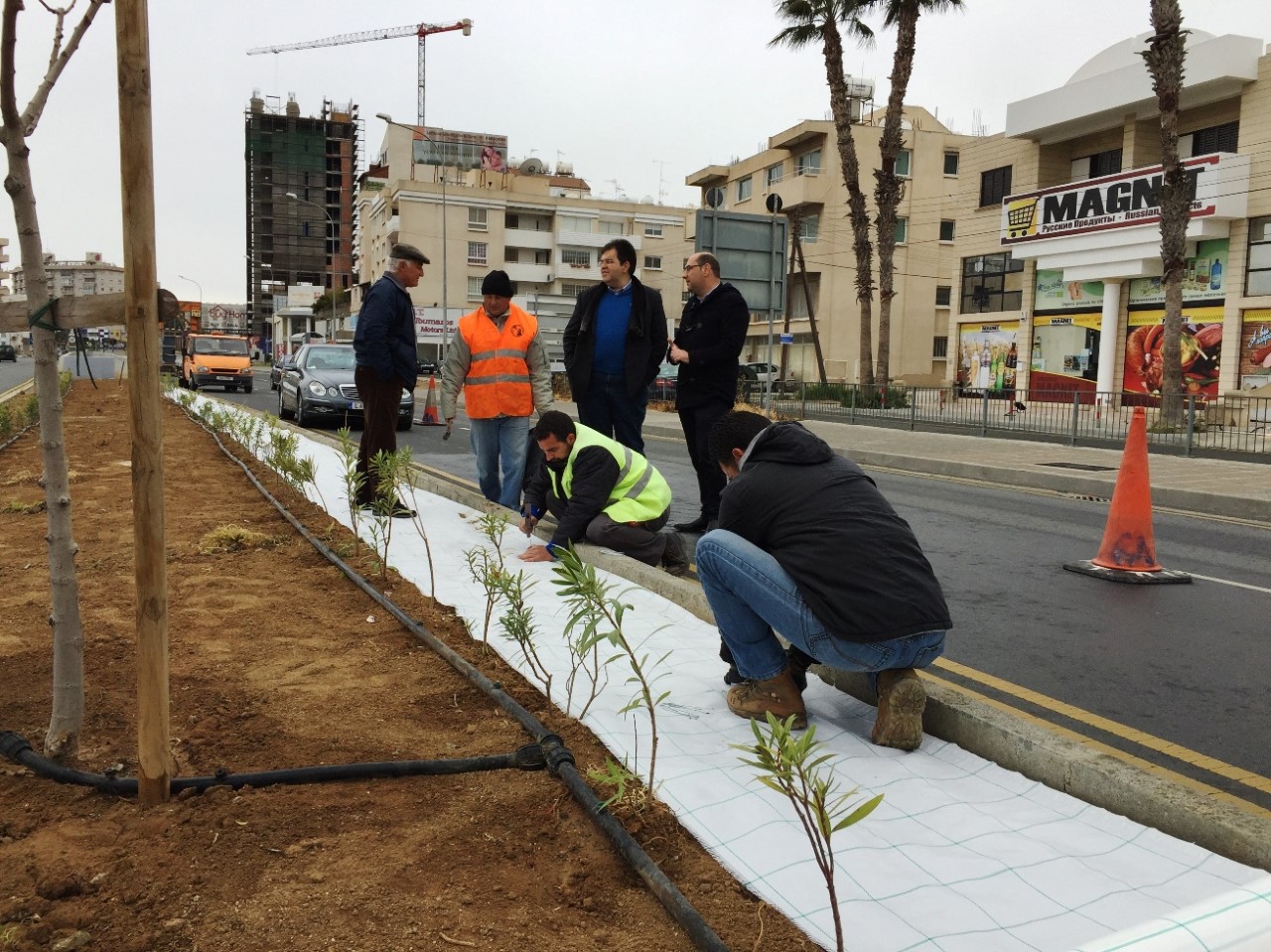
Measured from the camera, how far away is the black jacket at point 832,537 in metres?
3.21

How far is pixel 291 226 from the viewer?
130 m

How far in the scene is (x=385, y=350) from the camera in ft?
23.7

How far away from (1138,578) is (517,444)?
4240 millimetres

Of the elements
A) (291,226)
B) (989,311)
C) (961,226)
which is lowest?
(989,311)

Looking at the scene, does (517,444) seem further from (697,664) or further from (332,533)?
(697,664)

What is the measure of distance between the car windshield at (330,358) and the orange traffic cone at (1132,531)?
13.7 metres

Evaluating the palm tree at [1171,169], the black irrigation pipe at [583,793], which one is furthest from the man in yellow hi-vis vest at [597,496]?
the palm tree at [1171,169]

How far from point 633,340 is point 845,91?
26071mm

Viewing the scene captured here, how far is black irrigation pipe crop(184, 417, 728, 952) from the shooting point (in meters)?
2.14

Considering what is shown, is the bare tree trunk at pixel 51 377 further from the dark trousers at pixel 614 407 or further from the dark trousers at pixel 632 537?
the dark trousers at pixel 614 407

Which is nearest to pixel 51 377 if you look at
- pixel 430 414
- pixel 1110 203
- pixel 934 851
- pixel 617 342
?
pixel 934 851

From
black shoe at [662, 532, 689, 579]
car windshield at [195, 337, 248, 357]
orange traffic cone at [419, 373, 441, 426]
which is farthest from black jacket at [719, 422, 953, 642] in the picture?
car windshield at [195, 337, 248, 357]

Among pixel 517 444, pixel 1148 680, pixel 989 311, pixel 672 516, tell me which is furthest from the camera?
pixel 989 311

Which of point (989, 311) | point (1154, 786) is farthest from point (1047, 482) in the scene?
point (989, 311)
